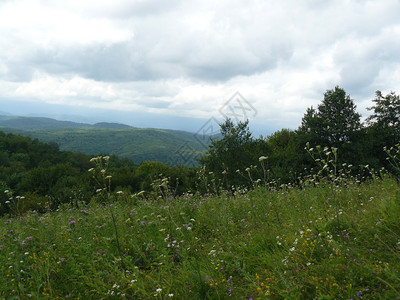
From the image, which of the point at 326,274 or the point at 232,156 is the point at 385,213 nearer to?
the point at 326,274

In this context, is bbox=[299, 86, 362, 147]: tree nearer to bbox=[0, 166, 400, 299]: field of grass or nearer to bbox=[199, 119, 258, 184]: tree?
bbox=[199, 119, 258, 184]: tree

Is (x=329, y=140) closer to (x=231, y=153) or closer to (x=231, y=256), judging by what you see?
(x=231, y=153)

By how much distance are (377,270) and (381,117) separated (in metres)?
39.3

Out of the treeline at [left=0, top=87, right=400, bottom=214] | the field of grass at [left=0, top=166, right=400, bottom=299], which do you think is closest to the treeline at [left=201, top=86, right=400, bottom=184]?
the treeline at [left=0, top=87, right=400, bottom=214]

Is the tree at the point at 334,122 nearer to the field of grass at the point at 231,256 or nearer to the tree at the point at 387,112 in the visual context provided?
the tree at the point at 387,112

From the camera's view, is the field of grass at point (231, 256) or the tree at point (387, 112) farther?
the tree at point (387, 112)

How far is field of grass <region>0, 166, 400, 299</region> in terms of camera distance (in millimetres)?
2695

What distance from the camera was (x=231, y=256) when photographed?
Result: 3.75 metres

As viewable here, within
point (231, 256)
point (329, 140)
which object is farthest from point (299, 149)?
point (231, 256)

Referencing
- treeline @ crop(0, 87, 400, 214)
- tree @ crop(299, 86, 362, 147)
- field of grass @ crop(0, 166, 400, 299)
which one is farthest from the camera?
tree @ crop(299, 86, 362, 147)

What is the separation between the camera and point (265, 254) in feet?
11.4

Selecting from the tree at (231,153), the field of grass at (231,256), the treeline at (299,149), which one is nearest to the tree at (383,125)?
the treeline at (299,149)

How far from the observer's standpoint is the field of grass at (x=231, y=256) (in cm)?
270

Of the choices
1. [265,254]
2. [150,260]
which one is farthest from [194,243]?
[265,254]
